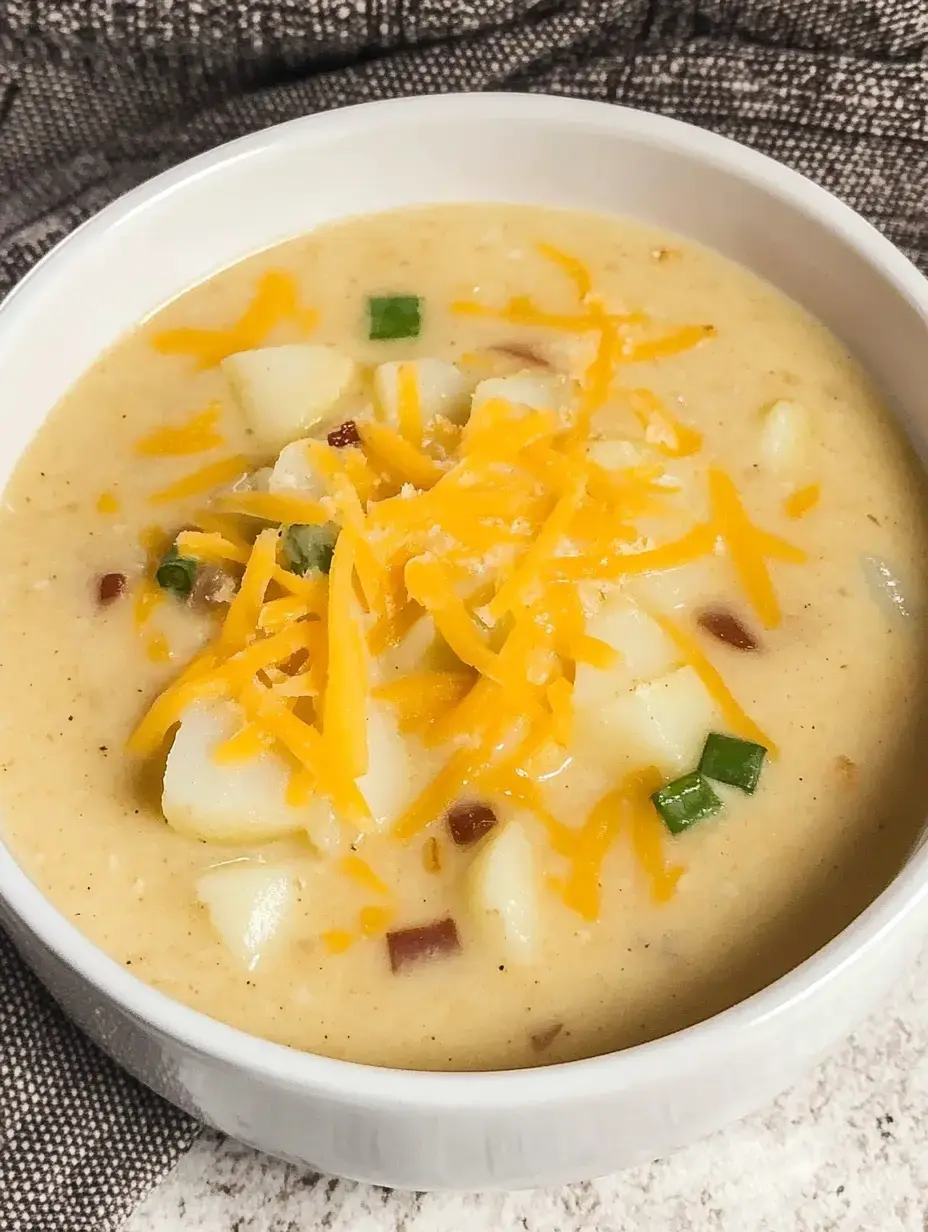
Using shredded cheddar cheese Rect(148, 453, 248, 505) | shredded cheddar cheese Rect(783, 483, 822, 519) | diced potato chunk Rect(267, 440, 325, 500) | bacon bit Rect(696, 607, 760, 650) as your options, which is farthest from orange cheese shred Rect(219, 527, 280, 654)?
shredded cheddar cheese Rect(783, 483, 822, 519)

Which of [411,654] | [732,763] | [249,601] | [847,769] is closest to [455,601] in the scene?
[411,654]

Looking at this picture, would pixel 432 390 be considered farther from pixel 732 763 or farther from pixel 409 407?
pixel 732 763

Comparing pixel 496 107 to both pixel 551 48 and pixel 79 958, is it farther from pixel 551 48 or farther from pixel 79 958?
pixel 79 958

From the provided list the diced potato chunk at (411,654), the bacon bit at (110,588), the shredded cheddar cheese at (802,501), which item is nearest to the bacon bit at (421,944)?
the diced potato chunk at (411,654)

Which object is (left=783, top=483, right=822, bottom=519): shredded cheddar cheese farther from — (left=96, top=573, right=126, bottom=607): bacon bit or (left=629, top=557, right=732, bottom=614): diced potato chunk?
(left=96, top=573, right=126, bottom=607): bacon bit

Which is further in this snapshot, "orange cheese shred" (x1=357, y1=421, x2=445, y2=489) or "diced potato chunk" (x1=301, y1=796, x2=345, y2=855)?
"orange cheese shred" (x1=357, y1=421, x2=445, y2=489)

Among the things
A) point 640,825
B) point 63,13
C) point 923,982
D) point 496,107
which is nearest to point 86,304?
point 63,13
